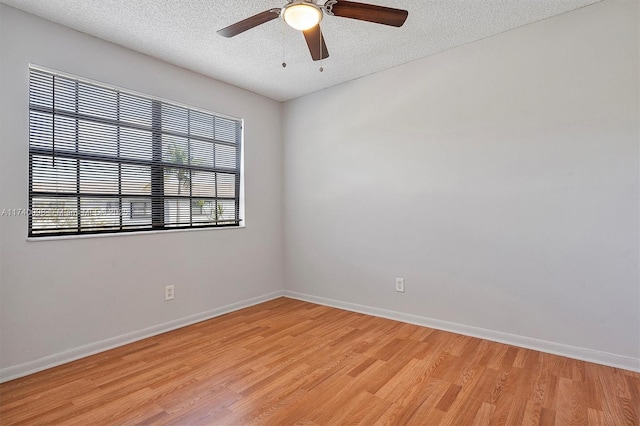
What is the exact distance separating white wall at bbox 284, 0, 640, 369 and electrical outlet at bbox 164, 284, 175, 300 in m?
1.66

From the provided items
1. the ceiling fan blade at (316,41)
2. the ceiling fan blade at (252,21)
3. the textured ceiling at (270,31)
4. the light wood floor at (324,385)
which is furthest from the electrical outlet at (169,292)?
the ceiling fan blade at (316,41)

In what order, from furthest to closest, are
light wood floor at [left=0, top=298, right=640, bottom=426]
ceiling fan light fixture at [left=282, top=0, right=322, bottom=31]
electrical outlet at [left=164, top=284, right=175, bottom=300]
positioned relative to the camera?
electrical outlet at [left=164, top=284, right=175, bottom=300], light wood floor at [left=0, top=298, right=640, bottom=426], ceiling fan light fixture at [left=282, top=0, right=322, bottom=31]

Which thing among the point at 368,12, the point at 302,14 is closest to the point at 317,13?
the point at 302,14

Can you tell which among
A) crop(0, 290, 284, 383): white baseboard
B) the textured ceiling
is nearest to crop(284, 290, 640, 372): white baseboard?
crop(0, 290, 284, 383): white baseboard

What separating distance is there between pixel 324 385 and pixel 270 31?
259 cm

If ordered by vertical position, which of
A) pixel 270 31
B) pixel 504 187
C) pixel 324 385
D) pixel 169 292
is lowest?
pixel 324 385

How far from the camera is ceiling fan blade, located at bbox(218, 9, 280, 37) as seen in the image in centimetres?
177

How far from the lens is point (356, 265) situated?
3607 mm

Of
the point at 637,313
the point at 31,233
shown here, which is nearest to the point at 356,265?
the point at 637,313

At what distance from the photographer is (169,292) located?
309cm

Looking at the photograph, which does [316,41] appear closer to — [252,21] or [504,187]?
[252,21]

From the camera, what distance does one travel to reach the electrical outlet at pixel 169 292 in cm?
306

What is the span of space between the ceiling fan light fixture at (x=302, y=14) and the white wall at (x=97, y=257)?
1870mm

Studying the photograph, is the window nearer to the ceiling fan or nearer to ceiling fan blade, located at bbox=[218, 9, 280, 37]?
ceiling fan blade, located at bbox=[218, 9, 280, 37]
